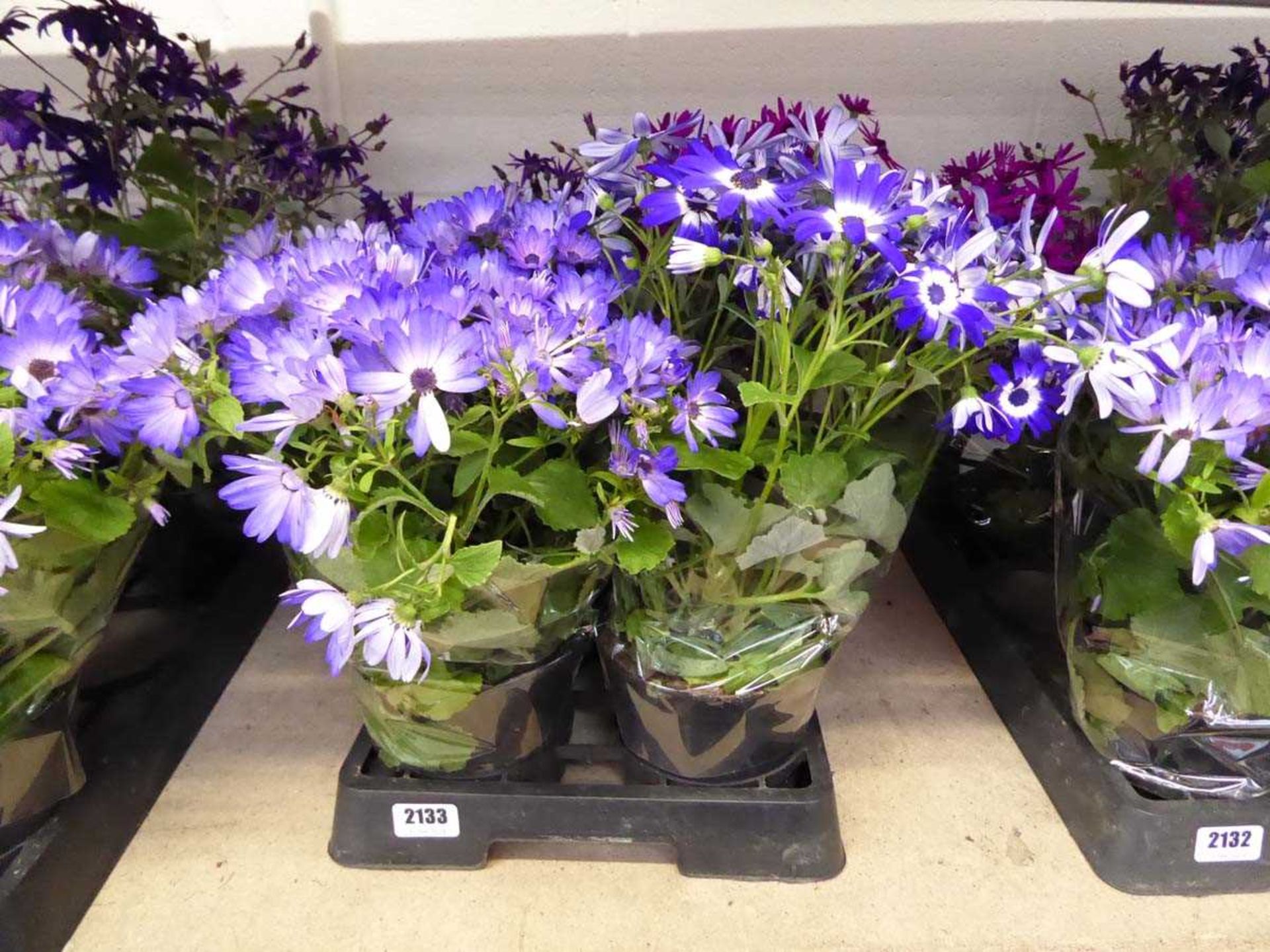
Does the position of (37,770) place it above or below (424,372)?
below

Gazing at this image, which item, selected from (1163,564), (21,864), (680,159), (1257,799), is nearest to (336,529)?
(680,159)

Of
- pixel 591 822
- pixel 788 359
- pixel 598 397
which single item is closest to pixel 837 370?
pixel 788 359

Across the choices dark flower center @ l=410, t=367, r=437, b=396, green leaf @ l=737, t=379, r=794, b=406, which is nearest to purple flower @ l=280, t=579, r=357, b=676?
dark flower center @ l=410, t=367, r=437, b=396

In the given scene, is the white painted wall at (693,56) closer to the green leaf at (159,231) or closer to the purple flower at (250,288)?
the green leaf at (159,231)

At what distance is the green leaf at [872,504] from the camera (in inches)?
20.9

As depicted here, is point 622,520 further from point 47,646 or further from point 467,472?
point 47,646

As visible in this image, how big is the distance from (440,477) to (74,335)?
0.66 ft

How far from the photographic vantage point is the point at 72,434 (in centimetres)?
49

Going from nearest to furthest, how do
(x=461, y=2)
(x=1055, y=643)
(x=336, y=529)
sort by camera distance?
(x=336, y=529)
(x=1055, y=643)
(x=461, y=2)

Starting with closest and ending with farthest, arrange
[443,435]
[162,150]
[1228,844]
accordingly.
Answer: [443,435]
[1228,844]
[162,150]

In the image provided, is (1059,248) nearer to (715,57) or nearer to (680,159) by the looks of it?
(680,159)

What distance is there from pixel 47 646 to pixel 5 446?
0.18 meters

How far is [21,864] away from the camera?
584 mm

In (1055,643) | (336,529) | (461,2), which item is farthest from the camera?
(461,2)
